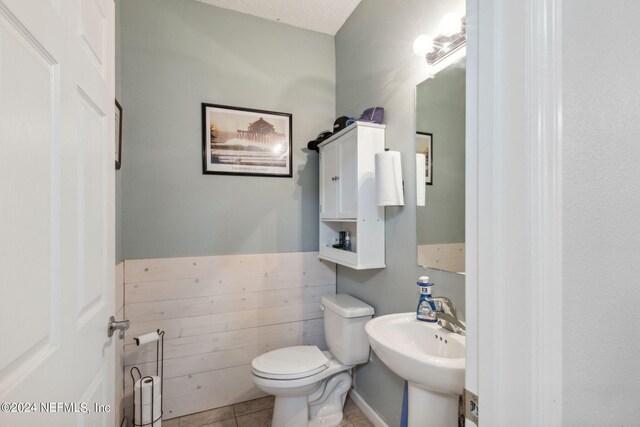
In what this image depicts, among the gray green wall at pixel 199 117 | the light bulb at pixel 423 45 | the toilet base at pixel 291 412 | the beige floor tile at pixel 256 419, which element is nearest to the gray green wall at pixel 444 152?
the light bulb at pixel 423 45

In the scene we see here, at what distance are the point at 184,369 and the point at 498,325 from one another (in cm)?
202

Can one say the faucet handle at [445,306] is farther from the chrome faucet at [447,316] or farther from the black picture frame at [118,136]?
the black picture frame at [118,136]

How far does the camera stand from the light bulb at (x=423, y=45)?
1354mm

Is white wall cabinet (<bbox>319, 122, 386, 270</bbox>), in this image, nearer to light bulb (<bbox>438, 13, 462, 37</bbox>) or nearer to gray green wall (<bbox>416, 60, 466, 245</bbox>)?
gray green wall (<bbox>416, 60, 466, 245</bbox>)

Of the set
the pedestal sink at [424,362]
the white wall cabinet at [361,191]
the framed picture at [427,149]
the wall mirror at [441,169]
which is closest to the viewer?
the pedestal sink at [424,362]

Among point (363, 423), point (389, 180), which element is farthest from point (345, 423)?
point (389, 180)

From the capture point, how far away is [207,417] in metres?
1.89

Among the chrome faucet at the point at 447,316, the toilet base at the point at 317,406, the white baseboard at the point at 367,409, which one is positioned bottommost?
the white baseboard at the point at 367,409

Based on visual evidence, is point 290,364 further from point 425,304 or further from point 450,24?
point 450,24

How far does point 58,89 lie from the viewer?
2.07ft

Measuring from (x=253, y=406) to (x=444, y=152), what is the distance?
79.6 inches

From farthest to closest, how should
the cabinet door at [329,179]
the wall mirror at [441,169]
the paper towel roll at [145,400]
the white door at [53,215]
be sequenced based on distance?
the cabinet door at [329,179] → the paper towel roll at [145,400] → the wall mirror at [441,169] → the white door at [53,215]

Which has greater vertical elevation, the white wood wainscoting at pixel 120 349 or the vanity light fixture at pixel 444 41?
the vanity light fixture at pixel 444 41

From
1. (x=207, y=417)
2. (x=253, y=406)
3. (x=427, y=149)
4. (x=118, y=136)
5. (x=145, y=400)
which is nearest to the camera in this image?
(x=427, y=149)
